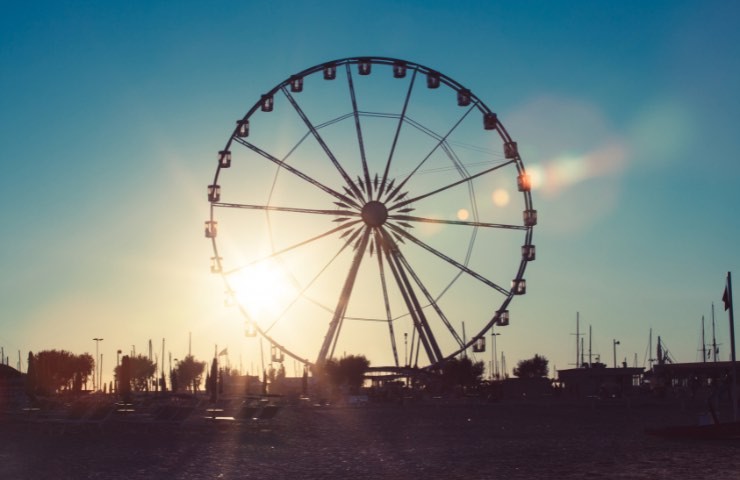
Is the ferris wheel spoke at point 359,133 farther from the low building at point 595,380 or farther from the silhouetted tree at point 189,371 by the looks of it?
the silhouetted tree at point 189,371

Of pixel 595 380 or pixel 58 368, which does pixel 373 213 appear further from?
pixel 58 368

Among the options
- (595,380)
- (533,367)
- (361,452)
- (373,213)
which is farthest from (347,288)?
(533,367)

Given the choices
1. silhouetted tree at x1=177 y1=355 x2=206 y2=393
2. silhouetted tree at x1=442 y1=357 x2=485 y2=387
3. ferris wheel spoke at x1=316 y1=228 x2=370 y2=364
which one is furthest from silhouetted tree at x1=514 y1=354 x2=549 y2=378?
ferris wheel spoke at x1=316 y1=228 x2=370 y2=364

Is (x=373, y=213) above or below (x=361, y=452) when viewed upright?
above

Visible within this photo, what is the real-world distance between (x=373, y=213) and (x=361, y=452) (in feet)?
69.0

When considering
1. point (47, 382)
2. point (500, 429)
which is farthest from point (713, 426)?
point (47, 382)

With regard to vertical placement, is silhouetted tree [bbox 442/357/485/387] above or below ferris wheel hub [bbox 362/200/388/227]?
below

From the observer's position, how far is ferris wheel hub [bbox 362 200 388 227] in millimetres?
43750

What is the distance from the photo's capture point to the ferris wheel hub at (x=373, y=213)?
4375 centimetres

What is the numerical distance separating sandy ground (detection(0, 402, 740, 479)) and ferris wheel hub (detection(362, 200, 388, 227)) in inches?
404

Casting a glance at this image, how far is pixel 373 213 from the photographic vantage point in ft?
143

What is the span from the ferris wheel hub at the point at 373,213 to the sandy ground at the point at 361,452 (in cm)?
1027

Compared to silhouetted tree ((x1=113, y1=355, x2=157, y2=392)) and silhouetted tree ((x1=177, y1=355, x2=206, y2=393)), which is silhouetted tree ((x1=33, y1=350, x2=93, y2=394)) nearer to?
silhouetted tree ((x1=113, y1=355, x2=157, y2=392))

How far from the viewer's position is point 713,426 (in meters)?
25.9
